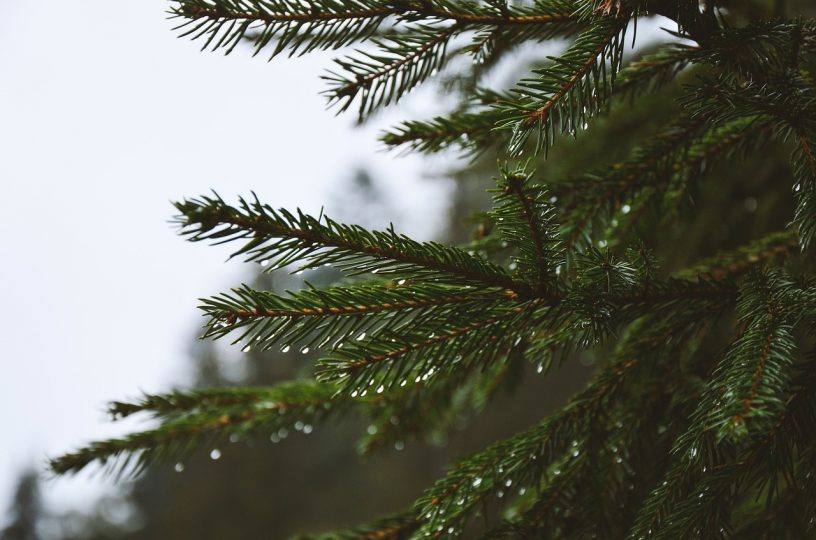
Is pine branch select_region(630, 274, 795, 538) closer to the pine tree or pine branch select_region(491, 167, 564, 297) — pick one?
the pine tree

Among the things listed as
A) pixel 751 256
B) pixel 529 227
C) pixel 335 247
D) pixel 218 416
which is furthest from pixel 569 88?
pixel 218 416

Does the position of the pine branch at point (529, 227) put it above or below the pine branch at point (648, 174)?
below

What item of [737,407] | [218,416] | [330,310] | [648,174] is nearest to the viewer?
[737,407]

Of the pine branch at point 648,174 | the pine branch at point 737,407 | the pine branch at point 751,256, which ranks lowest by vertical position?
the pine branch at point 737,407

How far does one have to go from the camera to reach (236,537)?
10.1 m

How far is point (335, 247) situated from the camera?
2.07ft

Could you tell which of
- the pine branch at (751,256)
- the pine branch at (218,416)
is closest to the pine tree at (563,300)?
the pine branch at (751,256)

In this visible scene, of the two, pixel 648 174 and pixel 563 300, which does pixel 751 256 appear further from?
pixel 563 300

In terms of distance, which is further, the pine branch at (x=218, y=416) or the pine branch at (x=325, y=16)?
the pine branch at (x=218, y=416)

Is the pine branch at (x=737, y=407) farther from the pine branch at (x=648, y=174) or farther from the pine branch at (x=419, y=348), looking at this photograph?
the pine branch at (x=648, y=174)

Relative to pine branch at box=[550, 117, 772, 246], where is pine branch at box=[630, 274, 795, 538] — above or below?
below

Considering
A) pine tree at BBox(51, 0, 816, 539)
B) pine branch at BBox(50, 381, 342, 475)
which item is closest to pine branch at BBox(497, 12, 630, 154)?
pine tree at BBox(51, 0, 816, 539)

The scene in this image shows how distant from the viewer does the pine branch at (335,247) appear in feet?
1.77

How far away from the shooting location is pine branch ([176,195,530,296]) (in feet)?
1.77
